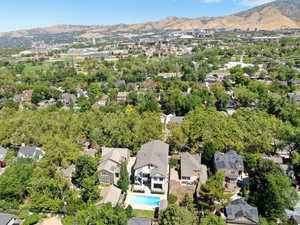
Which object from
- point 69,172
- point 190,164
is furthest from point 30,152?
point 190,164

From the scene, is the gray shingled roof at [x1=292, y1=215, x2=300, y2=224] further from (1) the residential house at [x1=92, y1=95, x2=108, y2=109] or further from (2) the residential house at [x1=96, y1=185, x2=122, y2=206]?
(1) the residential house at [x1=92, y1=95, x2=108, y2=109]

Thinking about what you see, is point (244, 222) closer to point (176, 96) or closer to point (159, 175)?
point (159, 175)

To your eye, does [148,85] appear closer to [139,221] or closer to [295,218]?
[139,221]

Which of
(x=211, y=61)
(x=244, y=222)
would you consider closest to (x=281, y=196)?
(x=244, y=222)

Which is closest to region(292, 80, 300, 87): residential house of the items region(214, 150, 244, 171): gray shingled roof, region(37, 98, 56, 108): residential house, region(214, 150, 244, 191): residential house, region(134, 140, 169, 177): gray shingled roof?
region(214, 150, 244, 191): residential house

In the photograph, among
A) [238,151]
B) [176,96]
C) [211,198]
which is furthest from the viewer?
[176,96]

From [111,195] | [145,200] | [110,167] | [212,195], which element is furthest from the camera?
[110,167]
